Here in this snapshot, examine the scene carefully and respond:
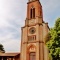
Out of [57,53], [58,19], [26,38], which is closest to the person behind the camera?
[57,53]

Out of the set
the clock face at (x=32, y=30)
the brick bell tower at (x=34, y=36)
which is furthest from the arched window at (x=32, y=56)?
the clock face at (x=32, y=30)

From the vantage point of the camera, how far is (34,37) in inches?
1464

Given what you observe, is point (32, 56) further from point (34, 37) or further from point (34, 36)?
point (34, 36)

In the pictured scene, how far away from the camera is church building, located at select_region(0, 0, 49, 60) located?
116 ft

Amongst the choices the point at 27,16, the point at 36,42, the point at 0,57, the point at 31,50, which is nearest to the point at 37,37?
the point at 36,42

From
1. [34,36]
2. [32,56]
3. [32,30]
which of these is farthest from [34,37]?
[32,56]

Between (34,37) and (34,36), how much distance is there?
28cm

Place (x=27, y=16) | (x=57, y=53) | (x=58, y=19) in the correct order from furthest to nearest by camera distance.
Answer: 1. (x=27, y=16)
2. (x=58, y=19)
3. (x=57, y=53)

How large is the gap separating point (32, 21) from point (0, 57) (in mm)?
13161

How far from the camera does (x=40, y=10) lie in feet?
135

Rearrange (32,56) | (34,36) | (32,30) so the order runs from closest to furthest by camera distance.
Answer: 1. (32,56)
2. (34,36)
3. (32,30)

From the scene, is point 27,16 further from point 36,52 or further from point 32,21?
point 36,52

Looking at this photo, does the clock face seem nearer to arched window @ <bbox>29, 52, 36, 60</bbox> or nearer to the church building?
the church building

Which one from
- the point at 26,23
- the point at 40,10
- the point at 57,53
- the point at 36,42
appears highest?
the point at 40,10
